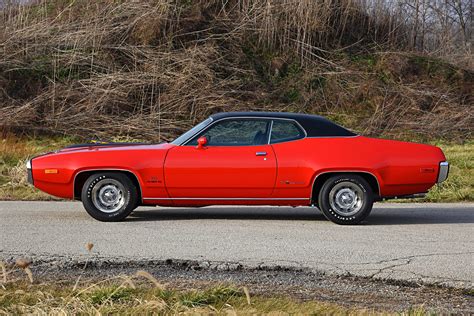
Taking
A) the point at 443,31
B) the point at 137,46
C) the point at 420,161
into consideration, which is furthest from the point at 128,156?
the point at 443,31

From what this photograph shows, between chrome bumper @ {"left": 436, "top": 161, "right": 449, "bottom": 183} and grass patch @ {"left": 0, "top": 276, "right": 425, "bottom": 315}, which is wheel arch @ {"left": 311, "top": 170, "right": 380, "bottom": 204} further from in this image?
grass patch @ {"left": 0, "top": 276, "right": 425, "bottom": 315}

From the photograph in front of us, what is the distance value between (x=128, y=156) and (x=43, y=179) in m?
1.09

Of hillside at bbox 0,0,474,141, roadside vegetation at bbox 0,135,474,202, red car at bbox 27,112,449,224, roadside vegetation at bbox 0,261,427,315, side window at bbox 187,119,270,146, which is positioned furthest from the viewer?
hillside at bbox 0,0,474,141

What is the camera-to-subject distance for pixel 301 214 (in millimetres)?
11172

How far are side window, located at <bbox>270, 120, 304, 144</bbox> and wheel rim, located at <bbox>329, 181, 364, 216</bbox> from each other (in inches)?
32.4

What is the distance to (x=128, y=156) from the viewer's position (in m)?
9.87

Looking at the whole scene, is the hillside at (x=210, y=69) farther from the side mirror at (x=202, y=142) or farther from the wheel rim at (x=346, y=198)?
the wheel rim at (x=346, y=198)

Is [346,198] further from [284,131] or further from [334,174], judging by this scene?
[284,131]

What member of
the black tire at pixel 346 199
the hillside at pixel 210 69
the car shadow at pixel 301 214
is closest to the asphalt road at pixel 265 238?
the car shadow at pixel 301 214

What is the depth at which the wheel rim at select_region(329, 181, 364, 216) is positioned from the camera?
9891 millimetres

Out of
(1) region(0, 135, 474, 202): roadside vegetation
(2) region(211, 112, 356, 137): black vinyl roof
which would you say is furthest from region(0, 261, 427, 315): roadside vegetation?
(1) region(0, 135, 474, 202): roadside vegetation

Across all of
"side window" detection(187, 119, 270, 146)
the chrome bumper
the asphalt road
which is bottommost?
the asphalt road

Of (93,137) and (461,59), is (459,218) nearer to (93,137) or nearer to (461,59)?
(93,137)

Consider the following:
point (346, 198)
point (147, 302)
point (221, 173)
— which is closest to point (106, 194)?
point (221, 173)
